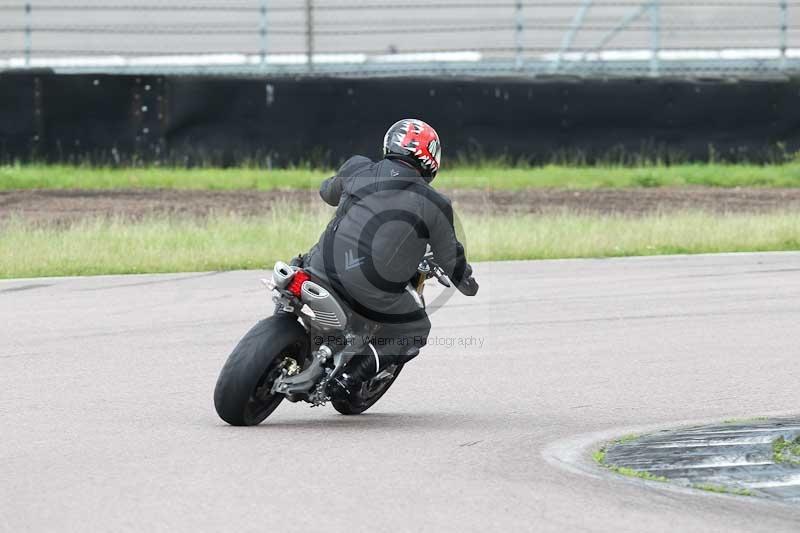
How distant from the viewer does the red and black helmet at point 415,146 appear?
322 inches

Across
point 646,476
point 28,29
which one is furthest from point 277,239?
point 646,476

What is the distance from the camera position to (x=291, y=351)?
26.0 ft

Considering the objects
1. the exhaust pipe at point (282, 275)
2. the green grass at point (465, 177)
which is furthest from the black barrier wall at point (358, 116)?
the exhaust pipe at point (282, 275)

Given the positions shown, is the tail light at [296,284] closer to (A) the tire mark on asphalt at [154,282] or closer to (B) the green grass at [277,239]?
(A) the tire mark on asphalt at [154,282]

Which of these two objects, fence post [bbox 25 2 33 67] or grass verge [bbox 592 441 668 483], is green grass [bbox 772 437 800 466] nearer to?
grass verge [bbox 592 441 668 483]

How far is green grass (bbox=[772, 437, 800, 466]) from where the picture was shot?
7.03 metres

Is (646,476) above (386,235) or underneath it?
underneath

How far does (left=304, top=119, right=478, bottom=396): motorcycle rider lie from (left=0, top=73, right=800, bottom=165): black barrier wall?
13.6 m

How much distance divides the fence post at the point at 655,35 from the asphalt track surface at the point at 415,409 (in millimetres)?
8875

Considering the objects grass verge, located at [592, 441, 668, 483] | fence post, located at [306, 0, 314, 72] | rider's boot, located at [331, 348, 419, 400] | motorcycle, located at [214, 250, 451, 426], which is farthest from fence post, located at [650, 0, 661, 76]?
grass verge, located at [592, 441, 668, 483]

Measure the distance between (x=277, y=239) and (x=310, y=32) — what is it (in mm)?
6287

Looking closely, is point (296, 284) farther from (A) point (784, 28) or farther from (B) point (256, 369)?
(A) point (784, 28)

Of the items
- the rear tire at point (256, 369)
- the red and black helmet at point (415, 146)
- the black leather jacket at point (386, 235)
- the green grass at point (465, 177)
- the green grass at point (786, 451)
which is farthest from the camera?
the green grass at point (465, 177)

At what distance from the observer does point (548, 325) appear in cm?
1190
